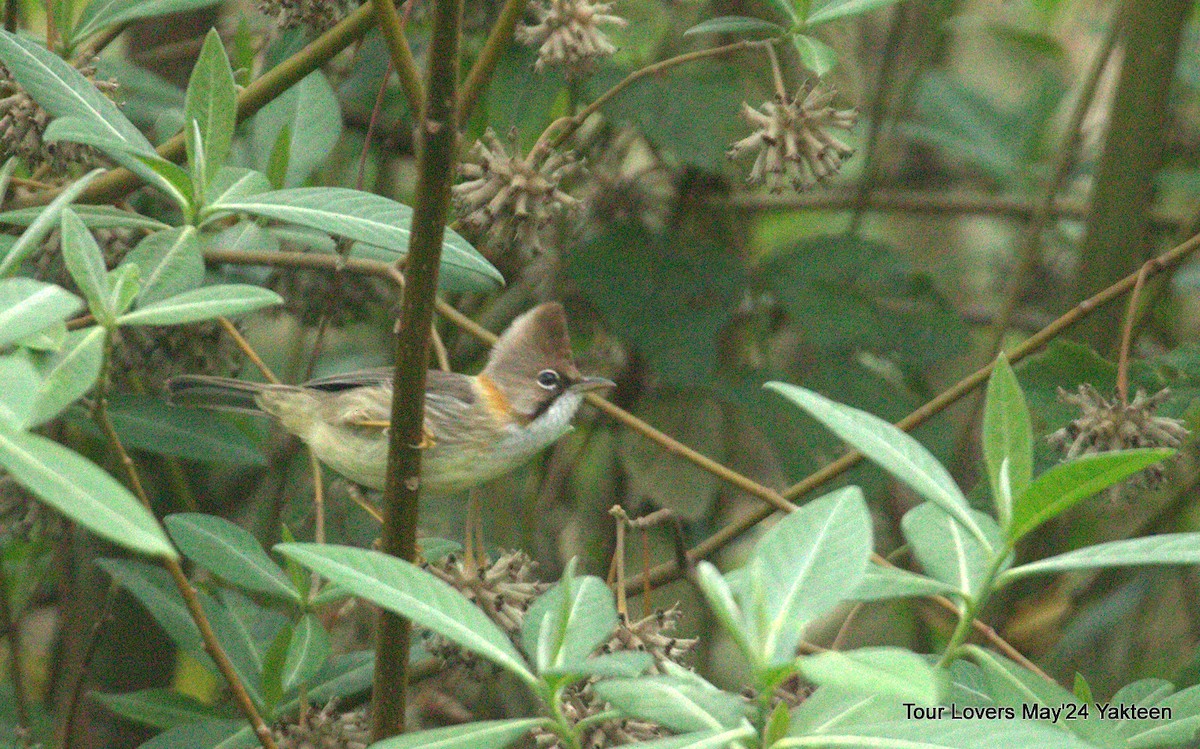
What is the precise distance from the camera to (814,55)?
212 cm

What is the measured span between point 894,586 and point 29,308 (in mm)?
938

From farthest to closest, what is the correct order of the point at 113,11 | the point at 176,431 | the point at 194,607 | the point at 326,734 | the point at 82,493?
the point at 176,431, the point at 113,11, the point at 326,734, the point at 194,607, the point at 82,493

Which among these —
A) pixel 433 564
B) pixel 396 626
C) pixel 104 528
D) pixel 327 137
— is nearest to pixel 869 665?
pixel 104 528

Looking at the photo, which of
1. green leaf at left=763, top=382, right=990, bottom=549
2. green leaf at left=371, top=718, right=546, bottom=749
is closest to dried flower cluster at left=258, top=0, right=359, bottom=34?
green leaf at left=763, top=382, right=990, bottom=549

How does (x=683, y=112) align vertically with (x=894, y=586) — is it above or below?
above

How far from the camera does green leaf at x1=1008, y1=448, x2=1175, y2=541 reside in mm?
1356

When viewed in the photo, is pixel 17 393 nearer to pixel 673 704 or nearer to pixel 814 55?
pixel 673 704

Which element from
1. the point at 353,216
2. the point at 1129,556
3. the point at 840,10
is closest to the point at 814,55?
the point at 840,10

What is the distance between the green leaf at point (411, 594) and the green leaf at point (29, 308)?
314 mm

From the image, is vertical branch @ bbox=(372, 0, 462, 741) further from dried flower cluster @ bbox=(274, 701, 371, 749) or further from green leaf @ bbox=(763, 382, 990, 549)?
green leaf @ bbox=(763, 382, 990, 549)

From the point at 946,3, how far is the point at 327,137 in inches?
86.9

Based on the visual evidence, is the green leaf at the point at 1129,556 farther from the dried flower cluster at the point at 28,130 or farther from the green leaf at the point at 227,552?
the dried flower cluster at the point at 28,130

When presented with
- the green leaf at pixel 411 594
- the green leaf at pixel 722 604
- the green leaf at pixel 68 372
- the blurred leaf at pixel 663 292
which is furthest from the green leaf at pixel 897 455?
the blurred leaf at pixel 663 292

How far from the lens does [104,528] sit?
3.52 ft
